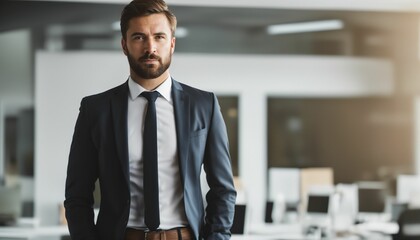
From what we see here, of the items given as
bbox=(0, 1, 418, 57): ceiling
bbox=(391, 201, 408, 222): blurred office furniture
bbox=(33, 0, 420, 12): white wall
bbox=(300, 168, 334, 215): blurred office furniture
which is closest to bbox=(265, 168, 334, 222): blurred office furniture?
bbox=(300, 168, 334, 215): blurred office furniture

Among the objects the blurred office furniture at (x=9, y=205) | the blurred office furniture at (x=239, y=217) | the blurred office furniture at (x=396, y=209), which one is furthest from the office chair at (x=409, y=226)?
the blurred office furniture at (x=9, y=205)

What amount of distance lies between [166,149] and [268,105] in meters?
6.19

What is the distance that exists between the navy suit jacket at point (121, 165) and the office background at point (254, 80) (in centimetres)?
583

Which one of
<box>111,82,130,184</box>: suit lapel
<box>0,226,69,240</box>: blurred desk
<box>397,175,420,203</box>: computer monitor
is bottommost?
<box>0,226,69,240</box>: blurred desk

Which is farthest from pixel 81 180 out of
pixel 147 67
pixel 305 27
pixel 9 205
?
pixel 305 27

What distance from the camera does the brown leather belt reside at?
1.86 metres

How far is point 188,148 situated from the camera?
1.89 meters

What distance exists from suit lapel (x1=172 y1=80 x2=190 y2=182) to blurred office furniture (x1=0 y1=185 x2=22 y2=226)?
567 centimetres

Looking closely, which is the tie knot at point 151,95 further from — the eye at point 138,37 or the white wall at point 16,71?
the white wall at point 16,71

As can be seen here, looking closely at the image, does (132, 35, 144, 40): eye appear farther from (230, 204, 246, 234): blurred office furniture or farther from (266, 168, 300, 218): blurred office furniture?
(266, 168, 300, 218): blurred office furniture

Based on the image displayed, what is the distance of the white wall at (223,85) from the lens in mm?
7680

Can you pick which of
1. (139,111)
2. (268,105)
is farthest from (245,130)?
(139,111)

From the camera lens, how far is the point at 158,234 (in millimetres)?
1862

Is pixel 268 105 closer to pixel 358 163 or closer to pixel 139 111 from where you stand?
pixel 358 163
